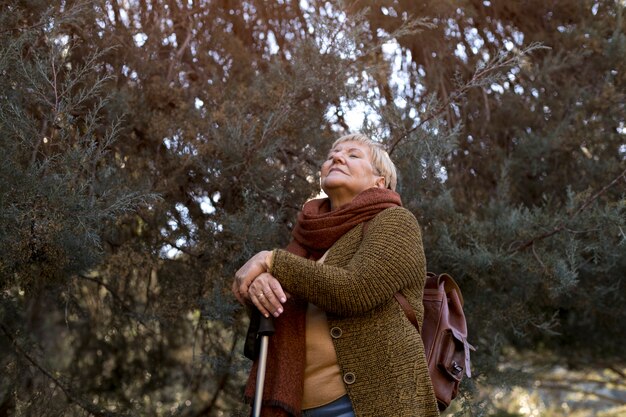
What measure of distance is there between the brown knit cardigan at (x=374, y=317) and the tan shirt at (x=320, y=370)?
0.04m

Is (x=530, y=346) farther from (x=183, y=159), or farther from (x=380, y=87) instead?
(x=183, y=159)

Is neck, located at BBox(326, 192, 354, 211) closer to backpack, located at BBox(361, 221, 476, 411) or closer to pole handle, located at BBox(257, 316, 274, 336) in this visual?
backpack, located at BBox(361, 221, 476, 411)

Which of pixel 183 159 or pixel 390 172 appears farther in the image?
pixel 183 159

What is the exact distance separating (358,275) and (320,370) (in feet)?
1.10

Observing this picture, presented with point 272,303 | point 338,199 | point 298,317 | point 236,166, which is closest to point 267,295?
point 272,303

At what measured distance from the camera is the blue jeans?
2.22 meters

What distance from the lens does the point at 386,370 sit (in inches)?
87.2

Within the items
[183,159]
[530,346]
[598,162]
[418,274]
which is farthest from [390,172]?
[530,346]

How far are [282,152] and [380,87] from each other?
872mm

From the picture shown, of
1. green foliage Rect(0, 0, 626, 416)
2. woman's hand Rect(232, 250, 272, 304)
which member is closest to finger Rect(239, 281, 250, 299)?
woman's hand Rect(232, 250, 272, 304)

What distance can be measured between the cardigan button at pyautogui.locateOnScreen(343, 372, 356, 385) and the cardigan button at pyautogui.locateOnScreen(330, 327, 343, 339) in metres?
0.11

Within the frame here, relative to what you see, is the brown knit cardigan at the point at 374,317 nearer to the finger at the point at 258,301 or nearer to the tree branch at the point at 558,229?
the finger at the point at 258,301

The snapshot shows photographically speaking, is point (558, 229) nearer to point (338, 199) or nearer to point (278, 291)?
point (338, 199)

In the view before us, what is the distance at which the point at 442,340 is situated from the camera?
2.44 m
